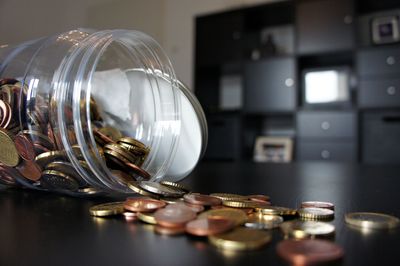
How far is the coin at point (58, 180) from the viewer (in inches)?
16.0

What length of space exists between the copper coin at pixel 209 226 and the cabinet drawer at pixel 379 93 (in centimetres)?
259

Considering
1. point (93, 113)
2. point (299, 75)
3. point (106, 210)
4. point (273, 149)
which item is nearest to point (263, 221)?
point (106, 210)

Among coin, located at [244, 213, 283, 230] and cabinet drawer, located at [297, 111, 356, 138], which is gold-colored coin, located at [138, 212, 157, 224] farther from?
cabinet drawer, located at [297, 111, 356, 138]

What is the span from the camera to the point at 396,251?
0.22 m

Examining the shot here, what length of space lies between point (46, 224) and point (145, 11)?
10.4 feet

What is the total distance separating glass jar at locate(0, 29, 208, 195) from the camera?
1.25 feet

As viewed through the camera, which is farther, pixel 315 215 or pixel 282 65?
pixel 282 65

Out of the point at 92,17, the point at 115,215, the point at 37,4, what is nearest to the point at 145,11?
the point at 92,17

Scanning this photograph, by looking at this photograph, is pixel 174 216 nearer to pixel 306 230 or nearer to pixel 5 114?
pixel 306 230

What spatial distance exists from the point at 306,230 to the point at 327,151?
2559 millimetres

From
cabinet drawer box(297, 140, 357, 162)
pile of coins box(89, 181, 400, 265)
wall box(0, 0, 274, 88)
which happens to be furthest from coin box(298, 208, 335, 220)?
cabinet drawer box(297, 140, 357, 162)

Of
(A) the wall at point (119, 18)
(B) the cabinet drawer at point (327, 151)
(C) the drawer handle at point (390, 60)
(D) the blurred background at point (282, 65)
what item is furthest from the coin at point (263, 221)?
(C) the drawer handle at point (390, 60)

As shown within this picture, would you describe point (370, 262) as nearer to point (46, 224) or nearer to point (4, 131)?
point (46, 224)

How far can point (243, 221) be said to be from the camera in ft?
0.89
